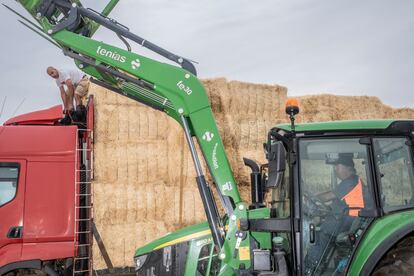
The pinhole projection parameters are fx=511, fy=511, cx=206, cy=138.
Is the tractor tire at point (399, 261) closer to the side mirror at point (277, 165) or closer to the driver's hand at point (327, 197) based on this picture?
the driver's hand at point (327, 197)

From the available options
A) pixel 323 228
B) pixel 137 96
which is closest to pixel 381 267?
pixel 323 228

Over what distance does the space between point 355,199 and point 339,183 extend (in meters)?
→ 0.22

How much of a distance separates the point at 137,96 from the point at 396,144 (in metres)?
3.25

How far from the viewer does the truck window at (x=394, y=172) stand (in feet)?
16.2

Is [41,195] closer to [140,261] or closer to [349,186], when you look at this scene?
[140,261]

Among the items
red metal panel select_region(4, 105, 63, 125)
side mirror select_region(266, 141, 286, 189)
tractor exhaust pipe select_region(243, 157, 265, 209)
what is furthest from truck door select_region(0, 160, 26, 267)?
side mirror select_region(266, 141, 286, 189)

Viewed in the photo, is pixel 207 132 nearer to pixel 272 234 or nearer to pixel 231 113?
pixel 272 234

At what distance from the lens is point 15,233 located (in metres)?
7.95

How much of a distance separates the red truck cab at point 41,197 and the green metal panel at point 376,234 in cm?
499

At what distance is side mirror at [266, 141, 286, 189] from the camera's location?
487 centimetres

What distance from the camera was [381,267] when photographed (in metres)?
4.74

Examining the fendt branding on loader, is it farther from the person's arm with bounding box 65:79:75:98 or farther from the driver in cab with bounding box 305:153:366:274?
the person's arm with bounding box 65:79:75:98

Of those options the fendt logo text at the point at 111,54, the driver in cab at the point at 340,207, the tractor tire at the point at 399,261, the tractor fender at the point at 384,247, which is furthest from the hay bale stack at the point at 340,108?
the tractor fender at the point at 384,247

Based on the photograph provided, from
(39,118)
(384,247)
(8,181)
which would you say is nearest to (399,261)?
(384,247)
